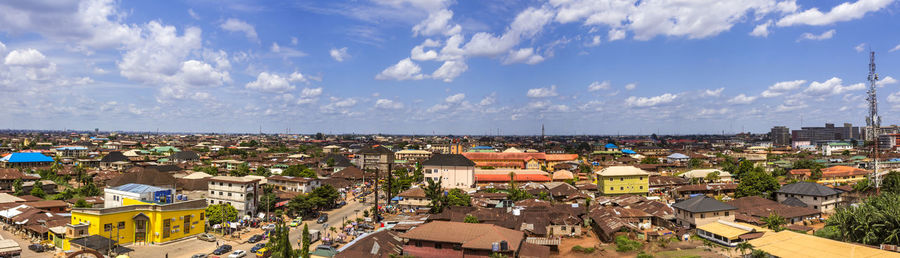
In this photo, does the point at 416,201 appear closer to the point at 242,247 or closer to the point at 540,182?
the point at 242,247

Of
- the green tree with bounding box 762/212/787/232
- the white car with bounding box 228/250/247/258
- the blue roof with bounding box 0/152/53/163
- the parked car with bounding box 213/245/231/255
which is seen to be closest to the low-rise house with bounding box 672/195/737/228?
the green tree with bounding box 762/212/787/232

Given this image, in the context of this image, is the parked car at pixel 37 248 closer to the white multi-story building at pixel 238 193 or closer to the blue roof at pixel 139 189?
the blue roof at pixel 139 189

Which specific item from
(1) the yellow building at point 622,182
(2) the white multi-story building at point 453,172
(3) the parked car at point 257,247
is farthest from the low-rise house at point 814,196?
(3) the parked car at point 257,247

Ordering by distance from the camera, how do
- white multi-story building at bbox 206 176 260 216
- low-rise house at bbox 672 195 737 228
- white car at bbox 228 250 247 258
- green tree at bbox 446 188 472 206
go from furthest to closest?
green tree at bbox 446 188 472 206 < white multi-story building at bbox 206 176 260 216 < low-rise house at bbox 672 195 737 228 < white car at bbox 228 250 247 258

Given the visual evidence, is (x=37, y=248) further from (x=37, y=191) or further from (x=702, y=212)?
(x=702, y=212)

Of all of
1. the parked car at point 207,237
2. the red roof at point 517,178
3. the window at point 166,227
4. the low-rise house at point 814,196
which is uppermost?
the low-rise house at point 814,196

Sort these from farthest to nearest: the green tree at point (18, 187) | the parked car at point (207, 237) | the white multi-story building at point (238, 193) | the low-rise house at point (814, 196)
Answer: the green tree at point (18, 187) < the white multi-story building at point (238, 193) < the low-rise house at point (814, 196) < the parked car at point (207, 237)

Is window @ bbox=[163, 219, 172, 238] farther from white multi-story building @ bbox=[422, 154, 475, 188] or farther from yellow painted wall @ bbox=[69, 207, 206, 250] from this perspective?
white multi-story building @ bbox=[422, 154, 475, 188]
